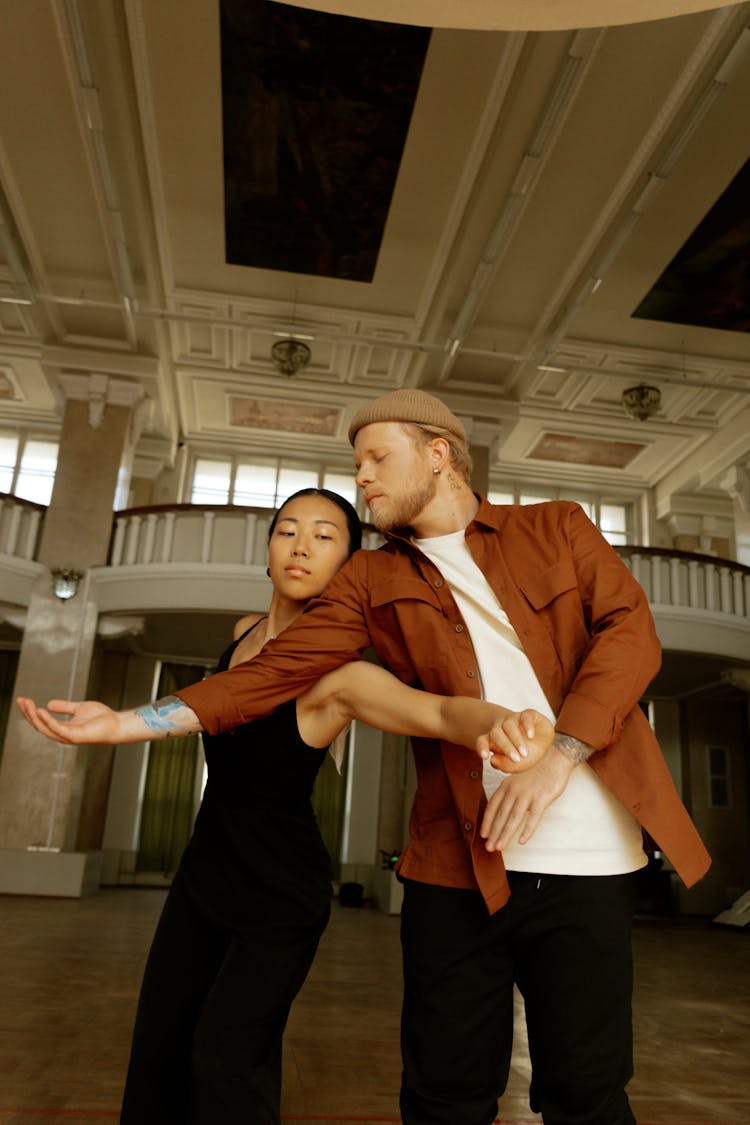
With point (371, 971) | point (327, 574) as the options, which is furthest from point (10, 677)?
point (327, 574)

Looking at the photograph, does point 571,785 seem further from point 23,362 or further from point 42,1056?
point 23,362

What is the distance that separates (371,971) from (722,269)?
27.2ft

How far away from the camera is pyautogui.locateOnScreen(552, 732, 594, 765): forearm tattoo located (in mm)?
1418

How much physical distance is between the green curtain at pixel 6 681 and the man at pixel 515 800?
13.1 m

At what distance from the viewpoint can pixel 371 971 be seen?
6.00 metres

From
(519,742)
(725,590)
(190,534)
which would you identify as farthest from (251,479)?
(519,742)

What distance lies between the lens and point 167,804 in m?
13.6

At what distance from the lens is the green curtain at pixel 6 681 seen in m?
13.5

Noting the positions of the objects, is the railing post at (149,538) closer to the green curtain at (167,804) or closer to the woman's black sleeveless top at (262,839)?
the green curtain at (167,804)

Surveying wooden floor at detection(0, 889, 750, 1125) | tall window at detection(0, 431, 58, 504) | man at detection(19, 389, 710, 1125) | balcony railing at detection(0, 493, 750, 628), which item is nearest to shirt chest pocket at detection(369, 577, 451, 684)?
man at detection(19, 389, 710, 1125)

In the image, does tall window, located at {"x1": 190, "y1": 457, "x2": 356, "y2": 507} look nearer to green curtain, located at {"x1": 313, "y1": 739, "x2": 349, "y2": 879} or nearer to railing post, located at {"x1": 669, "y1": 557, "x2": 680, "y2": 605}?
green curtain, located at {"x1": 313, "y1": 739, "x2": 349, "y2": 879}

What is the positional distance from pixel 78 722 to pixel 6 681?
44.2 ft

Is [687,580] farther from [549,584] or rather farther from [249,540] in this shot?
[549,584]

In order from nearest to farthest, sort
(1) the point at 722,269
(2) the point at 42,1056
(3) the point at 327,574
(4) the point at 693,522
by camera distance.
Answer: (3) the point at 327,574, (2) the point at 42,1056, (1) the point at 722,269, (4) the point at 693,522
